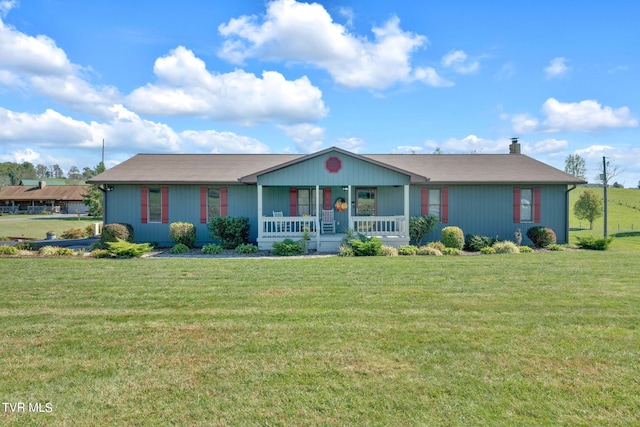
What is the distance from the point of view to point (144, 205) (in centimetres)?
1586

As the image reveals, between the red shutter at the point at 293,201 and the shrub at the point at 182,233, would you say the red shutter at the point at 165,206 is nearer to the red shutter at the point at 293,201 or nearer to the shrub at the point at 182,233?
the shrub at the point at 182,233

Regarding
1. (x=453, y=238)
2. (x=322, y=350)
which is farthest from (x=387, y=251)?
(x=322, y=350)

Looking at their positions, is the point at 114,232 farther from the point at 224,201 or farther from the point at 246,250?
the point at 246,250

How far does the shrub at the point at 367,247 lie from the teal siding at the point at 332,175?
8.13ft

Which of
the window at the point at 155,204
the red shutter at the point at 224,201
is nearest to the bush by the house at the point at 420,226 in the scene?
the red shutter at the point at 224,201

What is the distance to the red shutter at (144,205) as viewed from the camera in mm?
15828

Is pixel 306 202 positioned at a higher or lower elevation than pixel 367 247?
higher

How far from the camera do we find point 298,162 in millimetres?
13930

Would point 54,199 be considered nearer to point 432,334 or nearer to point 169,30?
point 169,30

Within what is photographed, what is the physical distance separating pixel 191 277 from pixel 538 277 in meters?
7.94

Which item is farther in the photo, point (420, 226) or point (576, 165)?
point (576, 165)

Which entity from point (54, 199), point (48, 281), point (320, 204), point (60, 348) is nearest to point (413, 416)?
point (60, 348)

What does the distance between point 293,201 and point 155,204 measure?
5.73 m

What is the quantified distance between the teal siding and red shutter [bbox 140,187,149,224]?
5.31 m
